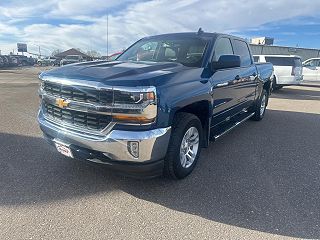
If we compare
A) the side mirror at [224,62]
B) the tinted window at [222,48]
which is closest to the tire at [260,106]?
the tinted window at [222,48]

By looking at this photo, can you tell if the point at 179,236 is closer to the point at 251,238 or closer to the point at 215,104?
the point at 251,238

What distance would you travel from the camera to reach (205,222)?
2.95 m

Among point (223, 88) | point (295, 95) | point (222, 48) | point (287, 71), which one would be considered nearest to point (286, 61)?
point (287, 71)

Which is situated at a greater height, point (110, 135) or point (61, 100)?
point (61, 100)

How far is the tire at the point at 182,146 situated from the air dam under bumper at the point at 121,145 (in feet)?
0.67

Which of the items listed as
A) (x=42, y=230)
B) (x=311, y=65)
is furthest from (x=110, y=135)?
(x=311, y=65)

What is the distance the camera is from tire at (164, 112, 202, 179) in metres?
3.42

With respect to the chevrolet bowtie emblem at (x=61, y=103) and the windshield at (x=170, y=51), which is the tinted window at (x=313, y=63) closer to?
the windshield at (x=170, y=51)

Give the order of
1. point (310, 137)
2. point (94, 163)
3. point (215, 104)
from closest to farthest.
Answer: point (94, 163), point (215, 104), point (310, 137)

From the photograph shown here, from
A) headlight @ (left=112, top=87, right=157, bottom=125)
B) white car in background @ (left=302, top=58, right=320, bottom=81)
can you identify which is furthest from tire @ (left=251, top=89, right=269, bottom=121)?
white car in background @ (left=302, top=58, right=320, bottom=81)

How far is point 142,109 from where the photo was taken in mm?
2969

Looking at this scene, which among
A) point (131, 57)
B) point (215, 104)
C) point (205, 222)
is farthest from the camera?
point (131, 57)

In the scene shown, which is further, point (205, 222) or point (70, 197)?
point (70, 197)

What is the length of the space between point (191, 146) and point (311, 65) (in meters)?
17.8
